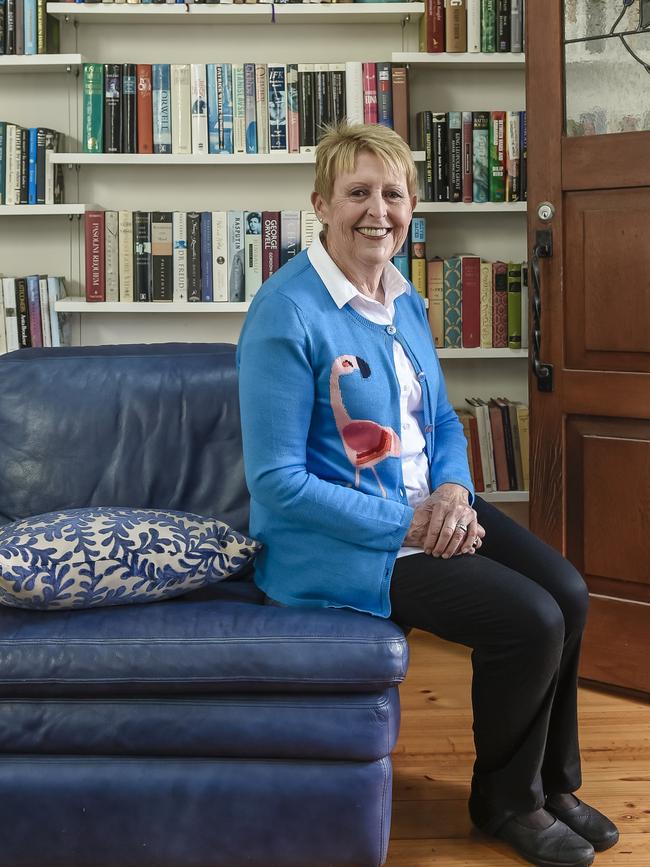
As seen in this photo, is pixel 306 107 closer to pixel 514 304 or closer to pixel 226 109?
pixel 226 109

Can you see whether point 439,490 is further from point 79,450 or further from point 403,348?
point 79,450

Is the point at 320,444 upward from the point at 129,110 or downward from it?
downward

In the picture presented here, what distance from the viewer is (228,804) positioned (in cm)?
170

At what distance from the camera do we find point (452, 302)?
306 centimetres

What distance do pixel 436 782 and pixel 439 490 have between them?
637mm

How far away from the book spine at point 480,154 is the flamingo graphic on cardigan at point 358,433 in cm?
138

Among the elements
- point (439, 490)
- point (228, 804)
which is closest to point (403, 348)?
point (439, 490)

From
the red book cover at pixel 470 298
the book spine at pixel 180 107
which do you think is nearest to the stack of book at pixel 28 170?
the book spine at pixel 180 107

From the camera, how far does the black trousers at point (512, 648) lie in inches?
67.3

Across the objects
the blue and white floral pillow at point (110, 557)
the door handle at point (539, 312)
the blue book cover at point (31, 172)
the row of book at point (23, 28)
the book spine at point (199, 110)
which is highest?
the row of book at point (23, 28)

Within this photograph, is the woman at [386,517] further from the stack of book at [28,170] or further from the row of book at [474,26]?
the stack of book at [28,170]

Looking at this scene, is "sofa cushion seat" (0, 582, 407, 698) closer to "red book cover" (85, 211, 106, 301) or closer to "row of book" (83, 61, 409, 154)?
"red book cover" (85, 211, 106, 301)

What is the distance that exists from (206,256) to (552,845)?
6.22 feet

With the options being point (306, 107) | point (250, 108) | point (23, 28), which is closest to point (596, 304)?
point (306, 107)
